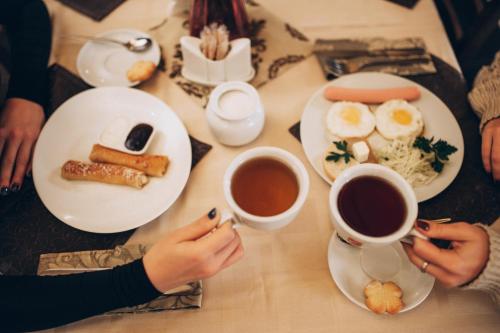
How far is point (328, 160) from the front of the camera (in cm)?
100

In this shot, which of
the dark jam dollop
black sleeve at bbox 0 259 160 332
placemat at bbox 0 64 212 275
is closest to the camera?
black sleeve at bbox 0 259 160 332

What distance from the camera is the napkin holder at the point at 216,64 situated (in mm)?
1122

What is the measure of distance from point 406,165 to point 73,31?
1268mm

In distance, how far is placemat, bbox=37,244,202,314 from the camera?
85 cm

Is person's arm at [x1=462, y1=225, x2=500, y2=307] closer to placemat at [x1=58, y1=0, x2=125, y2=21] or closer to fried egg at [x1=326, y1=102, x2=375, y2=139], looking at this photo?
fried egg at [x1=326, y1=102, x2=375, y2=139]

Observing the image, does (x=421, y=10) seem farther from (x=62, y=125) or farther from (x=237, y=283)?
(x=62, y=125)

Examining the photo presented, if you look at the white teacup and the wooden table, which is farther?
the wooden table

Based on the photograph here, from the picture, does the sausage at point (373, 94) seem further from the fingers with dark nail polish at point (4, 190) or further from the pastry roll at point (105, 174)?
the fingers with dark nail polish at point (4, 190)

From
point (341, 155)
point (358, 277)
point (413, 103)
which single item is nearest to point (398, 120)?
point (413, 103)

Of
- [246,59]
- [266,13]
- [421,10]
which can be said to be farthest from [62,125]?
[421,10]

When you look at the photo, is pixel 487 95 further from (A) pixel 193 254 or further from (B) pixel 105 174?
(B) pixel 105 174

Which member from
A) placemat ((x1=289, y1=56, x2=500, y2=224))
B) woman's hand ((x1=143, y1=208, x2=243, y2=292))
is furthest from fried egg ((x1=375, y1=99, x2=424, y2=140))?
woman's hand ((x1=143, y1=208, x2=243, y2=292))

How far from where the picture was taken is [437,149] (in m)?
1.00

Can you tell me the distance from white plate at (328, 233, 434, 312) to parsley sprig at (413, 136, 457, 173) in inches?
10.3
